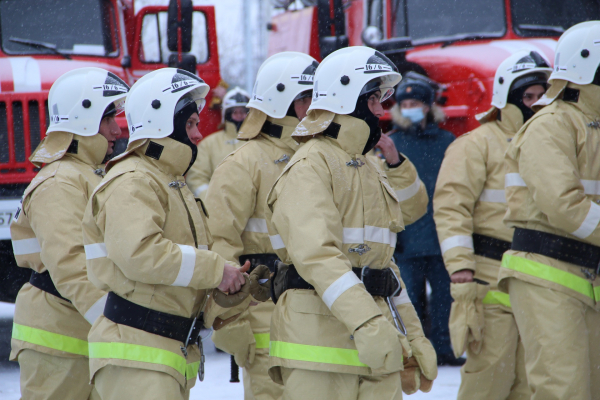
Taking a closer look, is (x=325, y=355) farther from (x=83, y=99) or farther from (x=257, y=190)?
(x=83, y=99)

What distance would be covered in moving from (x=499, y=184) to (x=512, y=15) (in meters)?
3.11

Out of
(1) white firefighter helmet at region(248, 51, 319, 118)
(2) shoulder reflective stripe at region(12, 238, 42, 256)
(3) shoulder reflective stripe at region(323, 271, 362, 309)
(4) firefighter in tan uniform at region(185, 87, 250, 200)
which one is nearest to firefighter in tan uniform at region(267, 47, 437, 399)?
(3) shoulder reflective stripe at region(323, 271, 362, 309)

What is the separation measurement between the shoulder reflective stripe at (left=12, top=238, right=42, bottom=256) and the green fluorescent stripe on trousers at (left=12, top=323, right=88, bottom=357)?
0.40 m

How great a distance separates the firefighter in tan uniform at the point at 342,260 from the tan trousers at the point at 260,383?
0.59 m

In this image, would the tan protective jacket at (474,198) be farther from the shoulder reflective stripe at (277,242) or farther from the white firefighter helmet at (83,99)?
the white firefighter helmet at (83,99)

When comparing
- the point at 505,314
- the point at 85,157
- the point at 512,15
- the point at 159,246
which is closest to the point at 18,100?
the point at 85,157

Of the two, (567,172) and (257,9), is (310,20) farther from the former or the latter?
(257,9)

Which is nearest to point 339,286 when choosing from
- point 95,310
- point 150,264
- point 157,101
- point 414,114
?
point 150,264

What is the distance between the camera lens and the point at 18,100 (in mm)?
6344

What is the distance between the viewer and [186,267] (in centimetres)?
313

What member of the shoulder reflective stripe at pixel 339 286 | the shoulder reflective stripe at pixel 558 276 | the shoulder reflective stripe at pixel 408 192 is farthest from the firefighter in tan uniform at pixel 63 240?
the shoulder reflective stripe at pixel 558 276

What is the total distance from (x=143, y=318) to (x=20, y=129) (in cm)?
379

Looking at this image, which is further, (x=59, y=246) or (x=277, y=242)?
(x=59, y=246)

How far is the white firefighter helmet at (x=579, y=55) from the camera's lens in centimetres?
411
